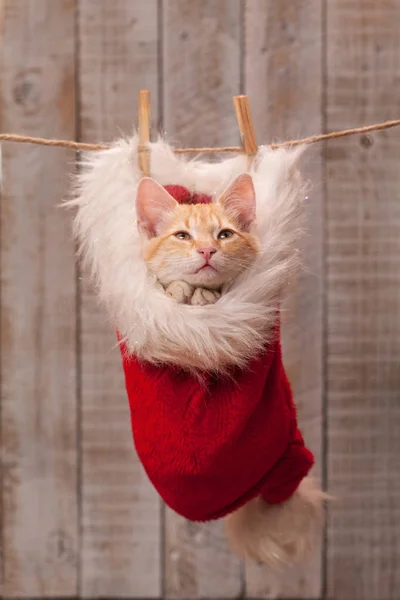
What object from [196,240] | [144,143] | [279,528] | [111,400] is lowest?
[279,528]

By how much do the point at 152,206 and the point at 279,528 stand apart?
0.44m

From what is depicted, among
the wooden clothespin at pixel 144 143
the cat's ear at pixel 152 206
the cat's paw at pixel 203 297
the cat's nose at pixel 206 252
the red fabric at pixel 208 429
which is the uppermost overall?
the wooden clothespin at pixel 144 143

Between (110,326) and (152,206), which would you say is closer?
(152,206)

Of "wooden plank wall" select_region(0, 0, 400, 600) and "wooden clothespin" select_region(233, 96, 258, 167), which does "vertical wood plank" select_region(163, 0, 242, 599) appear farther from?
"wooden clothespin" select_region(233, 96, 258, 167)

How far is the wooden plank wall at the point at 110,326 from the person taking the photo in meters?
1.03

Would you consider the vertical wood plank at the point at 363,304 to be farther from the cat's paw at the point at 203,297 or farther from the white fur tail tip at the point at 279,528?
the cat's paw at the point at 203,297

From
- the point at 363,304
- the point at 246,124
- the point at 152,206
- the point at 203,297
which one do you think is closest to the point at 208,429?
the point at 203,297

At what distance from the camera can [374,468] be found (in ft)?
3.59

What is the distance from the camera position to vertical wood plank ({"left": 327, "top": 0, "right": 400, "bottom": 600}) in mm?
1031

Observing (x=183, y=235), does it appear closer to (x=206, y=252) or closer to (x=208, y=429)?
(x=206, y=252)

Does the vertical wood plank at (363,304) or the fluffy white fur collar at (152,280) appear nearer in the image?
the fluffy white fur collar at (152,280)

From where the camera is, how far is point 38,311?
3.57ft

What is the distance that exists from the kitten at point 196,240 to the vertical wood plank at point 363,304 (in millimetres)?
419

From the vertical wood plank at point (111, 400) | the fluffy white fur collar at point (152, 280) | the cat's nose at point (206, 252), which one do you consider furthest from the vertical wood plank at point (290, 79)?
the cat's nose at point (206, 252)
